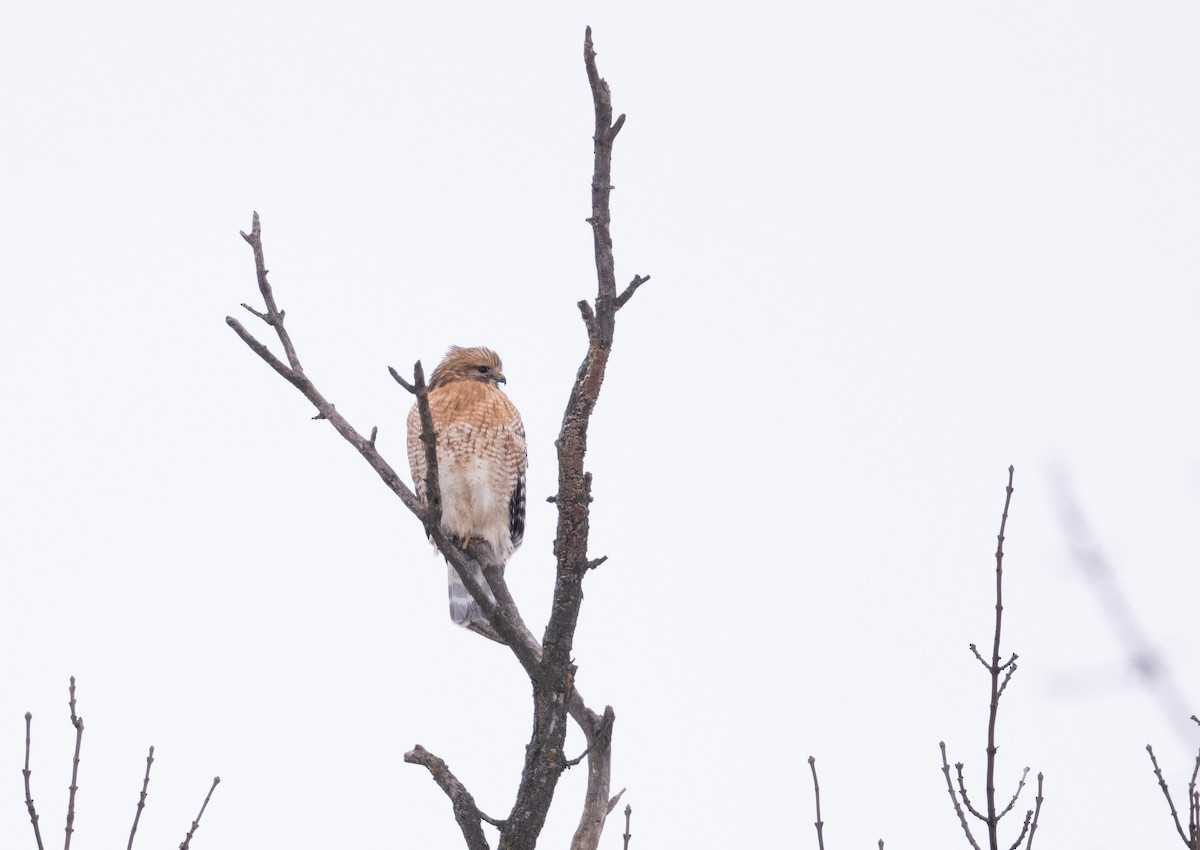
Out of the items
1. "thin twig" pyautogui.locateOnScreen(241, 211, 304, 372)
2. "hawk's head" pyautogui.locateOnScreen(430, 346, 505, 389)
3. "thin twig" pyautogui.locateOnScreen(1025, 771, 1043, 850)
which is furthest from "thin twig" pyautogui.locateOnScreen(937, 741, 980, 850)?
"hawk's head" pyautogui.locateOnScreen(430, 346, 505, 389)

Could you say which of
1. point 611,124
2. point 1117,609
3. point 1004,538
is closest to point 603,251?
point 611,124

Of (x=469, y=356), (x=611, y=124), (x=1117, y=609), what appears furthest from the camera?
(x=469, y=356)

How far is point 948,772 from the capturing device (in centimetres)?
363

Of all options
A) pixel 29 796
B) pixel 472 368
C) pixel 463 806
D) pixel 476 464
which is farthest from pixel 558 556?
pixel 472 368

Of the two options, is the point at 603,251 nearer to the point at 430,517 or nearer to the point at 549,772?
the point at 430,517

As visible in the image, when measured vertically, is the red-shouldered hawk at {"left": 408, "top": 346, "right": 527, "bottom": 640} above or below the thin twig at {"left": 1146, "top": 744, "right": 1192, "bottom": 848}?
above

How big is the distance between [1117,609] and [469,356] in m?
6.20

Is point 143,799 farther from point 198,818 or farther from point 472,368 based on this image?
point 472,368

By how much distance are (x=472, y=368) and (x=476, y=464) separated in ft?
2.45

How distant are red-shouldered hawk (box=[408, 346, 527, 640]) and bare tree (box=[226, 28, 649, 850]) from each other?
233 cm

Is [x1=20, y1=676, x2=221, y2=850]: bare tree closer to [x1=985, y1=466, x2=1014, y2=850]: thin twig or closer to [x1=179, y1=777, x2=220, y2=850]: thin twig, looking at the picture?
[x1=179, y1=777, x2=220, y2=850]: thin twig

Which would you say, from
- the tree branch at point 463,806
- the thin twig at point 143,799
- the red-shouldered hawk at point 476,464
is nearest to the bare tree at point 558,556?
the tree branch at point 463,806

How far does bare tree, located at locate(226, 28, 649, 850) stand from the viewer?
449 centimetres

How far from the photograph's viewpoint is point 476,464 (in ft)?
25.2
